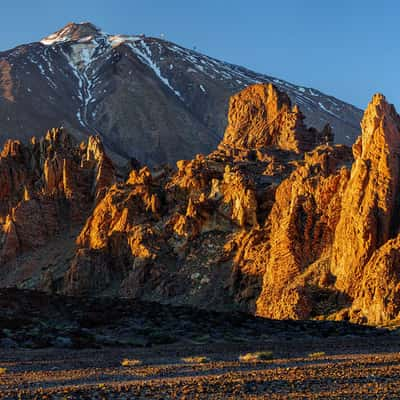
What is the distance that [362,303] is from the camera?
38.9 m

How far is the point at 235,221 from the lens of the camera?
62.0 metres

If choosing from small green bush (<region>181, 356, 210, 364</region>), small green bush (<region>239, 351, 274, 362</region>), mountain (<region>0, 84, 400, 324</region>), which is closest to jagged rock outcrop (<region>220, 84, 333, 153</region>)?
mountain (<region>0, 84, 400, 324</region>)

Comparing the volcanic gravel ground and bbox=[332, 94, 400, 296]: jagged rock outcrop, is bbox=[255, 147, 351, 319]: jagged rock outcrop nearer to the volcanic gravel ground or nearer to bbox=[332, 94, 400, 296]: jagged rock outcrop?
bbox=[332, 94, 400, 296]: jagged rock outcrop

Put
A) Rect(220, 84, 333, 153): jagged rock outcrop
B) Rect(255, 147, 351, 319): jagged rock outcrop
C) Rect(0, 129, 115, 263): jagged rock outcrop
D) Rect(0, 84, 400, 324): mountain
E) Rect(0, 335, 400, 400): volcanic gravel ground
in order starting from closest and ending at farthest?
Rect(0, 335, 400, 400): volcanic gravel ground, Rect(0, 84, 400, 324): mountain, Rect(255, 147, 351, 319): jagged rock outcrop, Rect(0, 129, 115, 263): jagged rock outcrop, Rect(220, 84, 333, 153): jagged rock outcrop

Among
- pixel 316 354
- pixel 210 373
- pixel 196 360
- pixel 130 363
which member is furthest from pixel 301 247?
pixel 210 373

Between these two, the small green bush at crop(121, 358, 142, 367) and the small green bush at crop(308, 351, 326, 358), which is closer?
the small green bush at crop(121, 358, 142, 367)

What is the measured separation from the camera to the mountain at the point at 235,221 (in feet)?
139

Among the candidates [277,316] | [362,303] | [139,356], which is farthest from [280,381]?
[277,316]

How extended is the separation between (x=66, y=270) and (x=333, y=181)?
3295cm

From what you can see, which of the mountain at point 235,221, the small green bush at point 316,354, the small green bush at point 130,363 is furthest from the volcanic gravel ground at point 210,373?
the mountain at point 235,221

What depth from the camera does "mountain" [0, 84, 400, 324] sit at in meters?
42.5

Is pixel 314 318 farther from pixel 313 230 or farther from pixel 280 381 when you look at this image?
pixel 280 381

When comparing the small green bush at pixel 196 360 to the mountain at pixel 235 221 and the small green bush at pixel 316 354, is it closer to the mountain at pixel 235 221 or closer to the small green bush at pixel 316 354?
the small green bush at pixel 316 354

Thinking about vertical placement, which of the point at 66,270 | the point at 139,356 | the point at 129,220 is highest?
the point at 129,220
